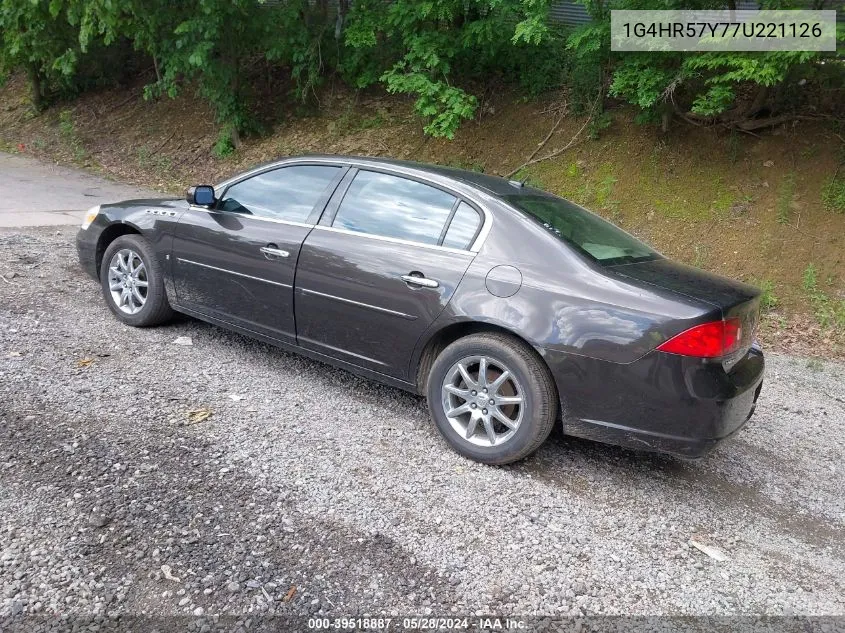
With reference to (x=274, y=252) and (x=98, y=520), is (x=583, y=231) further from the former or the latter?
(x=98, y=520)

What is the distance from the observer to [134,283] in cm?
525

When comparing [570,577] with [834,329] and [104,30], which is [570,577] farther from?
[104,30]

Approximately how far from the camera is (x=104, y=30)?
12.1m

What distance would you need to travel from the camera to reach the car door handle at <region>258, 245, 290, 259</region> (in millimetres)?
4371

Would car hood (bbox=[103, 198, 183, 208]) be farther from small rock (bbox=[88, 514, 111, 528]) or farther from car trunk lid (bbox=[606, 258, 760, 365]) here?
car trunk lid (bbox=[606, 258, 760, 365])

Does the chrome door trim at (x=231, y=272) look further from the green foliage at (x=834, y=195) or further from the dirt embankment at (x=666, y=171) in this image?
the green foliage at (x=834, y=195)

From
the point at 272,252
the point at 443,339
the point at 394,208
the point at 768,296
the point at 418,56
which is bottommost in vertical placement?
the point at 768,296

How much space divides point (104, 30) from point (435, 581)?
41.4ft

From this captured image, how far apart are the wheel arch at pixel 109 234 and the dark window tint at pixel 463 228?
9.07 ft

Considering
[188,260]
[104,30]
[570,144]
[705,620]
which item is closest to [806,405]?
[705,620]

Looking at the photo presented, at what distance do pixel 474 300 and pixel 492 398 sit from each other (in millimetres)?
537

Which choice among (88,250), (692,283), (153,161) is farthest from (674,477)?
(153,161)

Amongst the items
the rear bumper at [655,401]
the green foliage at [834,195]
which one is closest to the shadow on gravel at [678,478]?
the rear bumper at [655,401]

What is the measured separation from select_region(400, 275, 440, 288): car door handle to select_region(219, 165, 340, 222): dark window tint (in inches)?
38.6
